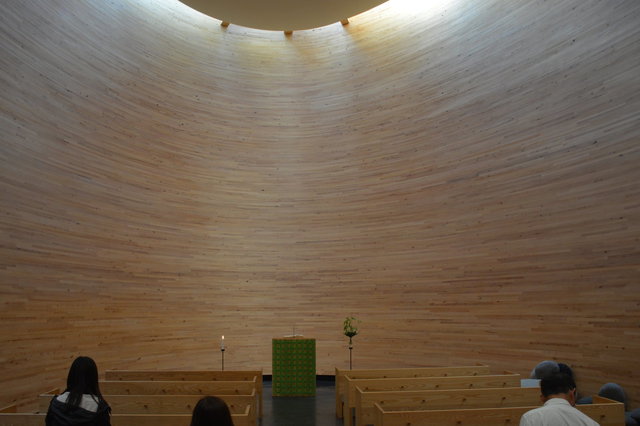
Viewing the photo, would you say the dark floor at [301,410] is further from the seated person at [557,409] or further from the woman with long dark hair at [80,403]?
the seated person at [557,409]

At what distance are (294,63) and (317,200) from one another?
3238 millimetres

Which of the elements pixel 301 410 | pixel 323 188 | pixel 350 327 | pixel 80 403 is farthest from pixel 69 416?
pixel 323 188

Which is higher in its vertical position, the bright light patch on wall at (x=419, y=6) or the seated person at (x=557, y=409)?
the bright light patch on wall at (x=419, y=6)

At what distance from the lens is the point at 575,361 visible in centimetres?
701

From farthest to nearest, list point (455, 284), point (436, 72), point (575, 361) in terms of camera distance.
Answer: point (436, 72) < point (455, 284) < point (575, 361)

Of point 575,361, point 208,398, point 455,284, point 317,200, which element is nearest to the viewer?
point 208,398

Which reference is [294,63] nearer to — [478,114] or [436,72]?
[436,72]

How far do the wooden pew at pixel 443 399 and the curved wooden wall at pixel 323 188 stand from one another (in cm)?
254

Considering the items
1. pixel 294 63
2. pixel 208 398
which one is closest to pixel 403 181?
pixel 294 63

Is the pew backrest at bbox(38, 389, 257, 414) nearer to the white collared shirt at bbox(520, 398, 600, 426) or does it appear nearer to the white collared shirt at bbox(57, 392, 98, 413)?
the white collared shirt at bbox(57, 392, 98, 413)

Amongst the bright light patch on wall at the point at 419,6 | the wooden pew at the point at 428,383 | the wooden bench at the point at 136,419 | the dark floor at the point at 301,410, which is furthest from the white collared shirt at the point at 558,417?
the bright light patch on wall at the point at 419,6

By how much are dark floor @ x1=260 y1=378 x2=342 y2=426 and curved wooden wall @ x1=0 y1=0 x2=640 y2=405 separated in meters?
1.85

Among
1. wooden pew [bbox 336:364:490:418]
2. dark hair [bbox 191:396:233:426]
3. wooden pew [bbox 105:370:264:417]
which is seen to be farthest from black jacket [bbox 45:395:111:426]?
wooden pew [bbox 336:364:490:418]

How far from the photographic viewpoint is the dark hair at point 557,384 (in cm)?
249
